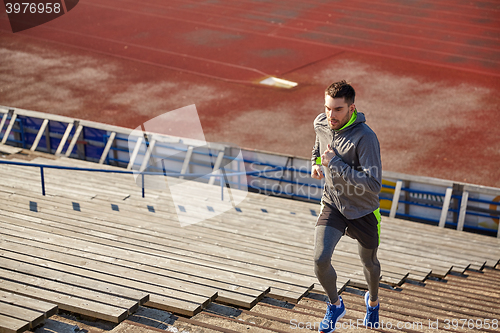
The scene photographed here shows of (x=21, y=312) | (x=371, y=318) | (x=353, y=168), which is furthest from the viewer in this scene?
(x=371, y=318)

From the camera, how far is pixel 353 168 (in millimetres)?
4547

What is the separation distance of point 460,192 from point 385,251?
3.99 meters

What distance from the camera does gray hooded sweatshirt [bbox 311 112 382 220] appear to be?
441 centimetres

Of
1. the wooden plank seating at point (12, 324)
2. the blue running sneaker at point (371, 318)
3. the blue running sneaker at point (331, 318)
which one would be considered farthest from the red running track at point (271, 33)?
the wooden plank seating at point (12, 324)

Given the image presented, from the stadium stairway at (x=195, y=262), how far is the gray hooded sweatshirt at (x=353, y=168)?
1.22 meters

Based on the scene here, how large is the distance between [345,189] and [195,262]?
2506 millimetres

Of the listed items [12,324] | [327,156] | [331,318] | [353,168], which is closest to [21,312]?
[12,324]

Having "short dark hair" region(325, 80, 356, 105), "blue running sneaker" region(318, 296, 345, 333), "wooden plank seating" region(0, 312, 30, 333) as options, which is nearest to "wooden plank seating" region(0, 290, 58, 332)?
"wooden plank seating" region(0, 312, 30, 333)

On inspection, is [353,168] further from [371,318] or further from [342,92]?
[371,318]

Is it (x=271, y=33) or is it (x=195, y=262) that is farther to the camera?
(x=271, y=33)

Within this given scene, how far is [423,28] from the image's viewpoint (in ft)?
88.9

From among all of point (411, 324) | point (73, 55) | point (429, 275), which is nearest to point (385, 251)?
point (429, 275)

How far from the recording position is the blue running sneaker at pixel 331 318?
4.67 m

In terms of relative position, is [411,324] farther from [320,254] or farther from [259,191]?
[259,191]
